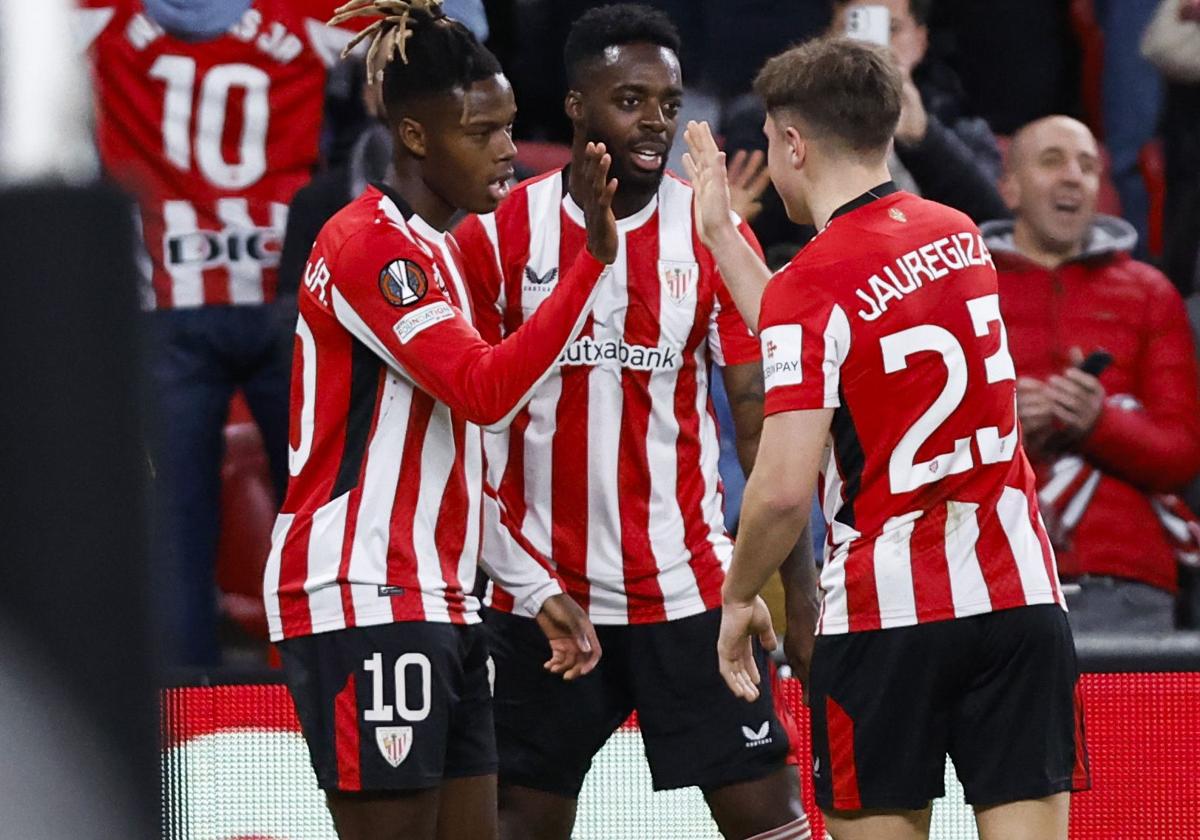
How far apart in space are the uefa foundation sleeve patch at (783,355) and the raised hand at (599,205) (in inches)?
11.4

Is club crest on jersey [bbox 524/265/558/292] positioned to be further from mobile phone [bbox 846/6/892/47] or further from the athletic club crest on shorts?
mobile phone [bbox 846/6/892/47]

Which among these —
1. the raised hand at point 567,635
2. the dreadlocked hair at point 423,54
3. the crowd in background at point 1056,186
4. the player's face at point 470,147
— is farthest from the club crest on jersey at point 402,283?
the crowd in background at point 1056,186

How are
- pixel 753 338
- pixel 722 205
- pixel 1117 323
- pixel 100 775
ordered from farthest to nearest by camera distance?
pixel 1117 323
pixel 753 338
pixel 722 205
pixel 100 775

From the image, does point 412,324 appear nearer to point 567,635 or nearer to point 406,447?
point 406,447

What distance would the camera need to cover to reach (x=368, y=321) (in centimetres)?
288

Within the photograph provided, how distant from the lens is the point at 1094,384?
491 cm

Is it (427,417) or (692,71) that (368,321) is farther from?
(692,71)

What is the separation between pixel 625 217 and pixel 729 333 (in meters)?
0.30

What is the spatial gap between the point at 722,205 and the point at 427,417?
0.70 metres

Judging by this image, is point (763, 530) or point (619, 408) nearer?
point (763, 530)

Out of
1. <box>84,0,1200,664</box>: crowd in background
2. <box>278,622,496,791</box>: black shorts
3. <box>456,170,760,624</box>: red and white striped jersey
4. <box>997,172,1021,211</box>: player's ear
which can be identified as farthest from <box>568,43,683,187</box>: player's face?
<box>997,172,1021,211</box>: player's ear

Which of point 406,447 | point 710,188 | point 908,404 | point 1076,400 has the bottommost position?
point 1076,400

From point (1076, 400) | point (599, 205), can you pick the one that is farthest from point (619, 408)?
point (1076, 400)

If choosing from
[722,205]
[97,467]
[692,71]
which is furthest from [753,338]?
[97,467]
